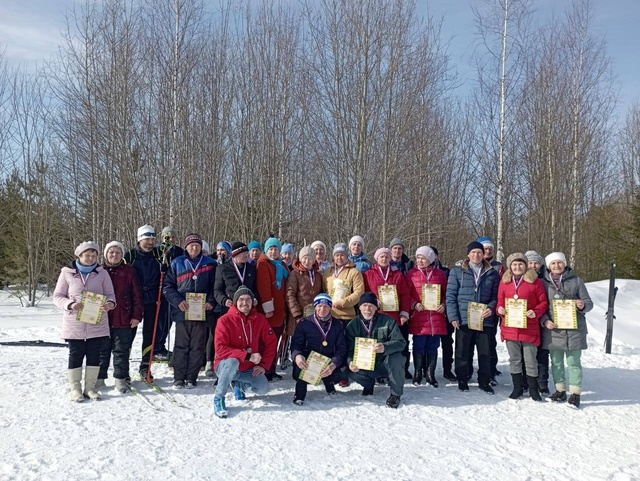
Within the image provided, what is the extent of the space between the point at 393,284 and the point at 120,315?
3342mm

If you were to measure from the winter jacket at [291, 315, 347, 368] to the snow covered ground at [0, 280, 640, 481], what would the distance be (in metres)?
0.53

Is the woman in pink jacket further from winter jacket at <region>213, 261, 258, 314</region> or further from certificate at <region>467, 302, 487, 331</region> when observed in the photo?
certificate at <region>467, 302, 487, 331</region>

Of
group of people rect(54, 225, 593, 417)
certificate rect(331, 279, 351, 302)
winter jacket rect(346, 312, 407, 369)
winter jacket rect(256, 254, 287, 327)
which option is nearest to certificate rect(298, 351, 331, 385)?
group of people rect(54, 225, 593, 417)

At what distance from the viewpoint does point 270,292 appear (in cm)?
616

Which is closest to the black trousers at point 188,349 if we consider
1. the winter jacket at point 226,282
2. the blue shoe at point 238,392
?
the winter jacket at point 226,282

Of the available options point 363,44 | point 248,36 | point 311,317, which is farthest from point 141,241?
point 248,36

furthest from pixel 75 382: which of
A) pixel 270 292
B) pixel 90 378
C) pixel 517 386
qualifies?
pixel 517 386

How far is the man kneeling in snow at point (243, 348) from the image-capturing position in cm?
505

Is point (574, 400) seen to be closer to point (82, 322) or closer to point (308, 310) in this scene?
point (308, 310)

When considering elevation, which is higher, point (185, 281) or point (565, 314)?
point (185, 281)

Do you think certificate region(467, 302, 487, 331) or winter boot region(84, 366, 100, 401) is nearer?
winter boot region(84, 366, 100, 401)

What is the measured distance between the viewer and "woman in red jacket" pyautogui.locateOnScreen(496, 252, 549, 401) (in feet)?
18.6

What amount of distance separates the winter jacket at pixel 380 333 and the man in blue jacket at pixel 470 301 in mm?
879

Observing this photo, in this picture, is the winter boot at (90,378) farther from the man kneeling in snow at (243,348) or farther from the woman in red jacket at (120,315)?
the man kneeling in snow at (243,348)
